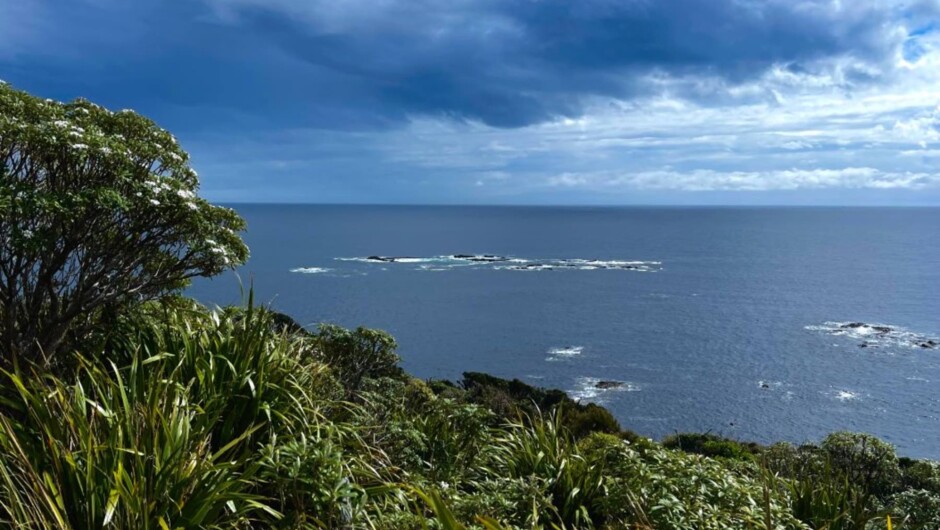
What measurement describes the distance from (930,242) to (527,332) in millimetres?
157613

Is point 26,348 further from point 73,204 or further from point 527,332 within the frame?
point 527,332

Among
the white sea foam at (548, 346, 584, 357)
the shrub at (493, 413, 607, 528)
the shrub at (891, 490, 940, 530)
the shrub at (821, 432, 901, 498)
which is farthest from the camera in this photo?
the white sea foam at (548, 346, 584, 357)

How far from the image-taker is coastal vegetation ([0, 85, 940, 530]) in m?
4.20

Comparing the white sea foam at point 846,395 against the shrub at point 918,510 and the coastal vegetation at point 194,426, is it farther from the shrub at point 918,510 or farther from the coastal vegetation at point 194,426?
the coastal vegetation at point 194,426

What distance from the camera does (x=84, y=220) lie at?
7.37m

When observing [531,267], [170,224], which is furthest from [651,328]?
[170,224]

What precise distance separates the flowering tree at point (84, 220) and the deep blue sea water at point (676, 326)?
1538mm

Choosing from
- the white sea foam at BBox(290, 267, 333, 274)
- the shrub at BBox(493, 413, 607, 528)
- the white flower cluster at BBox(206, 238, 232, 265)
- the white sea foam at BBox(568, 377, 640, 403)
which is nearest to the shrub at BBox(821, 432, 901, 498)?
the shrub at BBox(493, 413, 607, 528)

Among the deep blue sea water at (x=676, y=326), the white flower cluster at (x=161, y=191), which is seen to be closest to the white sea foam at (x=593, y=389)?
the deep blue sea water at (x=676, y=326)

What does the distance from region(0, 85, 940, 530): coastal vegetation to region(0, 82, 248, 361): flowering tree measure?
1.1 inches

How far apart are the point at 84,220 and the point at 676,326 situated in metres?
63.3

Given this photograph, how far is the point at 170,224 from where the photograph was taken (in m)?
8.20

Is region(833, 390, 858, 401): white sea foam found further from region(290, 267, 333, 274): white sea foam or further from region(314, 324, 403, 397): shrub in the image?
region(290, 267, 333, 274): white sea foam

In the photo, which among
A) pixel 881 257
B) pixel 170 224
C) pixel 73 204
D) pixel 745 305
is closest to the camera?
pixel 73 204
